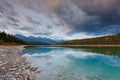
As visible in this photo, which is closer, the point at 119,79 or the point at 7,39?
the point at 119,79

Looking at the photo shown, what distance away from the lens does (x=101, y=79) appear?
578 inches

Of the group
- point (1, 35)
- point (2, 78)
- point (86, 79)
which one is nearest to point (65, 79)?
point (86, 79)

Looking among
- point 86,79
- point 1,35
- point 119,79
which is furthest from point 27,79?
point 1,35

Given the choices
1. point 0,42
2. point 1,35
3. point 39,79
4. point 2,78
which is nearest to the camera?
point 2,78

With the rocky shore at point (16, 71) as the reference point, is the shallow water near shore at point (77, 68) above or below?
below

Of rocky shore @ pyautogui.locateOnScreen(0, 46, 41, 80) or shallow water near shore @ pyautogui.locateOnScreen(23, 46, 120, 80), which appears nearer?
rocky shore @ pyautogui.locateOnScreen(0, 46, 41, 80)

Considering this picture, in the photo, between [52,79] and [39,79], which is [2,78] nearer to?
[39,79]

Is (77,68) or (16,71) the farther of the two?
(77,68)

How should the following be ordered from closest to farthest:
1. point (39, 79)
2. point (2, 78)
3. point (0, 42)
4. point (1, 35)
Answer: point (2, 78) < point (39, 79) < point (0, 42) < point (1, 35)

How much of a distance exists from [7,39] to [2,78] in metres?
119

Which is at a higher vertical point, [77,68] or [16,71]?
[16,71]

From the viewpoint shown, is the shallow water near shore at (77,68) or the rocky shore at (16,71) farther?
the shallow water near shore at (77,68)

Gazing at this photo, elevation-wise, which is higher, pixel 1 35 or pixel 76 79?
pixel 1 35

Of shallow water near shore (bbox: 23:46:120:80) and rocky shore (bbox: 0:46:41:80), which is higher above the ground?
rocky shore (bbox: 0:46:41:80)
